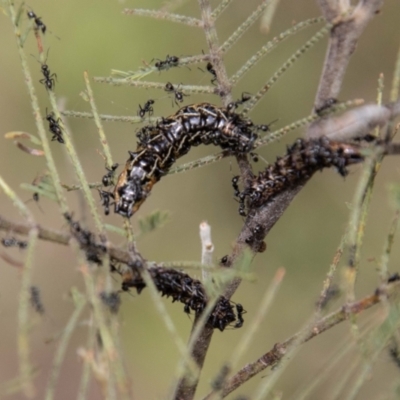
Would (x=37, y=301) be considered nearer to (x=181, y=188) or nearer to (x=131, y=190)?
(x=131, y=190)

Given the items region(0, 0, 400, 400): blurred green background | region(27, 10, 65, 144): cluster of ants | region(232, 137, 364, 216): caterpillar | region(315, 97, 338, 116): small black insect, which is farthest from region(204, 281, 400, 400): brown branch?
region(0, 0, 400, 400): blurred green background

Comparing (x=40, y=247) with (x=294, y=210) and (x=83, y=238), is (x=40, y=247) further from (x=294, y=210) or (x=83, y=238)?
(x=83, y=238)

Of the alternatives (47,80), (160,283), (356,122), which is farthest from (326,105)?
(47,80)

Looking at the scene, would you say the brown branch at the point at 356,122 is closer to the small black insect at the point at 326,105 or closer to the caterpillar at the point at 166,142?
the small black insect at the point at 326,105

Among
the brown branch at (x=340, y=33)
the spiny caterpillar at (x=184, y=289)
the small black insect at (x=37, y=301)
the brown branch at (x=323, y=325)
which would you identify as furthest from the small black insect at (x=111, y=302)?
the brown branch at (x=340, y=33)

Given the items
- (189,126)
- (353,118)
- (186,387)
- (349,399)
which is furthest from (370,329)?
(189,126)

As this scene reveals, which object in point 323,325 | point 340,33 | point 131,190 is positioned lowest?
point 323,325
